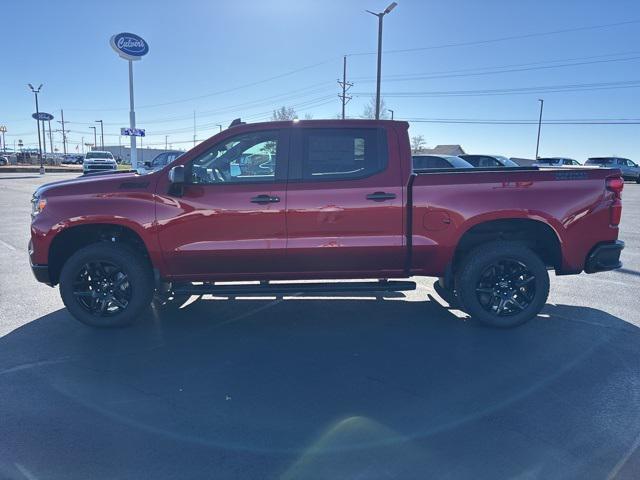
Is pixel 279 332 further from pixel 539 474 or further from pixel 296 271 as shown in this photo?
pixel 539 474

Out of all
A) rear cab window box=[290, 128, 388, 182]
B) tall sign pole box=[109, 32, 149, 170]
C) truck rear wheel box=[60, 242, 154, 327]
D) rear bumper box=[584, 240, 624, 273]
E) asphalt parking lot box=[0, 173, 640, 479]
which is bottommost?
asphalt parking lot box=[0, 173, 640, 479]

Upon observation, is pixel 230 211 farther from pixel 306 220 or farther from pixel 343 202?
pixel 343 202

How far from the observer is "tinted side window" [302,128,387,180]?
459 centimetres

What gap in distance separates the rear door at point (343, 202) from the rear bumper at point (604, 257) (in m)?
1.94

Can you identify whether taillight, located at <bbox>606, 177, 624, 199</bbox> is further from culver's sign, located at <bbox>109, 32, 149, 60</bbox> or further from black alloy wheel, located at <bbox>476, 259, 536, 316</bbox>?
culver's sign, located at <bbox>109, 32, 149, 60</bbox>

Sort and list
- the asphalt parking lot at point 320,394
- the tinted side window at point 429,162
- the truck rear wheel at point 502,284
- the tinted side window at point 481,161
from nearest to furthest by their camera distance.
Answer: the asphalt parking lot at point 320,394 → the truck rear wheel at point 502,284 → the tinted side window at point 429,162 → the tinted side window at point 481,161

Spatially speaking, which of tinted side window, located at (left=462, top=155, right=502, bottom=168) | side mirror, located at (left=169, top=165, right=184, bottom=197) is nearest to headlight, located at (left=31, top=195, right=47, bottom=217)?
side mirror, located at (left=169, top=165, right=184, bottom=197)

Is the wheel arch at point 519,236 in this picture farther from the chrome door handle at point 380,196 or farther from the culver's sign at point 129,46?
the culver's sign at point 129,46

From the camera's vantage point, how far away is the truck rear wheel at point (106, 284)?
459 centimetres

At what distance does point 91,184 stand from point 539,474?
4318 mm

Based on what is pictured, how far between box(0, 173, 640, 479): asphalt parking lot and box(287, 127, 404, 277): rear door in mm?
749

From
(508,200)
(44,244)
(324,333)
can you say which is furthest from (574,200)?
(44,244)

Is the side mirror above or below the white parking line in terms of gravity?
above

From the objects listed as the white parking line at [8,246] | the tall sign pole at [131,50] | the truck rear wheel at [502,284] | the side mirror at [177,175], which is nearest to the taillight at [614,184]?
the truck rear wheel at [502,284]
